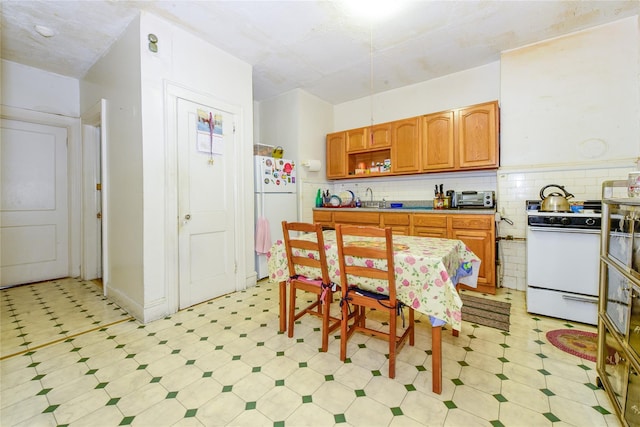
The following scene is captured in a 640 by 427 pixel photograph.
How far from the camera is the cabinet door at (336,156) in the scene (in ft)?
15.0

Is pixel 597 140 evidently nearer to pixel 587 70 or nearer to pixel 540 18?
pixel 587 70

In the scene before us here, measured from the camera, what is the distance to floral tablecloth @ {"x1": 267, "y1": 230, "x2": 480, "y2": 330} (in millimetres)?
1463

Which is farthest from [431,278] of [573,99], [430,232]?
[573,99]

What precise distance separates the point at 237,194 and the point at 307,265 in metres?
1.66

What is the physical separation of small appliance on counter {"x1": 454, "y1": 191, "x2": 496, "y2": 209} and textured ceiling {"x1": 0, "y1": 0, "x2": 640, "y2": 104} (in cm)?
170

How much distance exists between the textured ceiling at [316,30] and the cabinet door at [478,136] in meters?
0.69

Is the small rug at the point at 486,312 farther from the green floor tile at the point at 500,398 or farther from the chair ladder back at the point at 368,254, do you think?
the chair ladder back at the point at 368,254

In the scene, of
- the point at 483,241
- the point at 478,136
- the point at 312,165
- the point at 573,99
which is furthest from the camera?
the point at 312,165

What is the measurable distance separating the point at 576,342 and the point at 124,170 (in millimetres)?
4255

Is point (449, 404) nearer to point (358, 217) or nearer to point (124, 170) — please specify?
point (358, 217)

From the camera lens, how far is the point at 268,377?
1694mm

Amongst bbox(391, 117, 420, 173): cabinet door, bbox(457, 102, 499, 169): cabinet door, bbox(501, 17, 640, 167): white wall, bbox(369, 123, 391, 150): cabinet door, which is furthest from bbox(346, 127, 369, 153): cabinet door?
bbox(501, 17, 640, 167): white wall

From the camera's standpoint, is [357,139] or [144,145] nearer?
[144,145]

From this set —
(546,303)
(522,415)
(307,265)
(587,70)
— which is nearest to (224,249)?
(307,265)
